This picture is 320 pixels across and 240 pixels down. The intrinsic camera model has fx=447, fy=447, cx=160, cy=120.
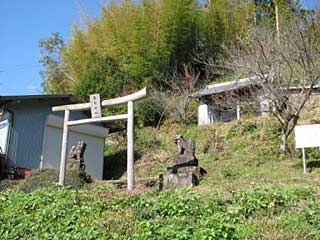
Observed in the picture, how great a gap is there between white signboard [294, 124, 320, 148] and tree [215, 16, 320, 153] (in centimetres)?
199

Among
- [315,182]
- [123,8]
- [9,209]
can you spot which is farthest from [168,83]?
[9,209]

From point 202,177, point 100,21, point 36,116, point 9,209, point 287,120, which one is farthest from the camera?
point 100,21

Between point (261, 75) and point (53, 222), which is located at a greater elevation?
point (261, 75)

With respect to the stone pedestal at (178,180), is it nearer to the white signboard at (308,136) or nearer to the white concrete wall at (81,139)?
the white signboard at (308,136)

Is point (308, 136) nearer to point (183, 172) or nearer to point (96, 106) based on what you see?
point (183, 172)

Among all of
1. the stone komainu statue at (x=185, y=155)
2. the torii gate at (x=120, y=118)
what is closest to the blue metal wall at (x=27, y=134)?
the torii gate at (x=120, y=118)

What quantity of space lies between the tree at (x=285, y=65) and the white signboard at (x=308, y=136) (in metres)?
1.99

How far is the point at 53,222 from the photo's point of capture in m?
5.69

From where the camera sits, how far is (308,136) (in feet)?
35.2

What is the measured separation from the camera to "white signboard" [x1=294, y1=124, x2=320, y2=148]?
1061cm

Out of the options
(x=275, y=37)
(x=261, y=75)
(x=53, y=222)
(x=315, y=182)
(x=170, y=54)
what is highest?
(x=170, y=54)

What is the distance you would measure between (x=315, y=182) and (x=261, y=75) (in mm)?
4969

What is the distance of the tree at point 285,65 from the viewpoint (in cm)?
1288

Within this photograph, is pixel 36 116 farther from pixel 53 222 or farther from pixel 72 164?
pixel 53 222
